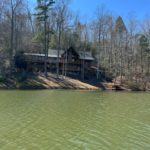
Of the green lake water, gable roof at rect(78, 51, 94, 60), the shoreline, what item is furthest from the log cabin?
the green lake water

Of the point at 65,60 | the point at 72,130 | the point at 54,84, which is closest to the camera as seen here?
the point at 72,130

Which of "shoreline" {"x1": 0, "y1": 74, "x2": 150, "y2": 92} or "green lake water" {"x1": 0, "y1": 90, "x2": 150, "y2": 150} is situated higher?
"green lake water" {"x1": 0, "y1": 90, "x2": 150, "y2": 150}

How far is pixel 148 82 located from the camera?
49094mm

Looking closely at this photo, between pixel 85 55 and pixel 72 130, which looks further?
pixel 85 55

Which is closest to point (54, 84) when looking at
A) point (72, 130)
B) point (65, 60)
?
point (65, 60)

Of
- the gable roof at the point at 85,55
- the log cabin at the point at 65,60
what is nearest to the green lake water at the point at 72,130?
the log cabin at the point at 65,60

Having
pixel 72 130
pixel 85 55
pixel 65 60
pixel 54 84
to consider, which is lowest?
pixel 54 84

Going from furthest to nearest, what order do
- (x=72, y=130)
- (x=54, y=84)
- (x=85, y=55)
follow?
(x=85, y=55) < (x=54, y=84) < (x=72, y=130)

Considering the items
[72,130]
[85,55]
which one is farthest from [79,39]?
[72,130]

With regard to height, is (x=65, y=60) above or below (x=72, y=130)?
above

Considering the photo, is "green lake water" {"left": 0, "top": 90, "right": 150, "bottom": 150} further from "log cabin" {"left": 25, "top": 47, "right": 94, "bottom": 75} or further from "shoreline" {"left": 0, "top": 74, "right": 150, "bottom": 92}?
"log cabin" {"left": 25, "top": 47, "right": 94, "bottom": 75}

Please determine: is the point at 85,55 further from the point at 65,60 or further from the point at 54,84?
the point at 54,84

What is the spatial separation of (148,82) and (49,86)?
17744 mm

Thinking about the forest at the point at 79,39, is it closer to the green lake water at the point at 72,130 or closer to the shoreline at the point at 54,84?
the shoreline at the point at 54,84
